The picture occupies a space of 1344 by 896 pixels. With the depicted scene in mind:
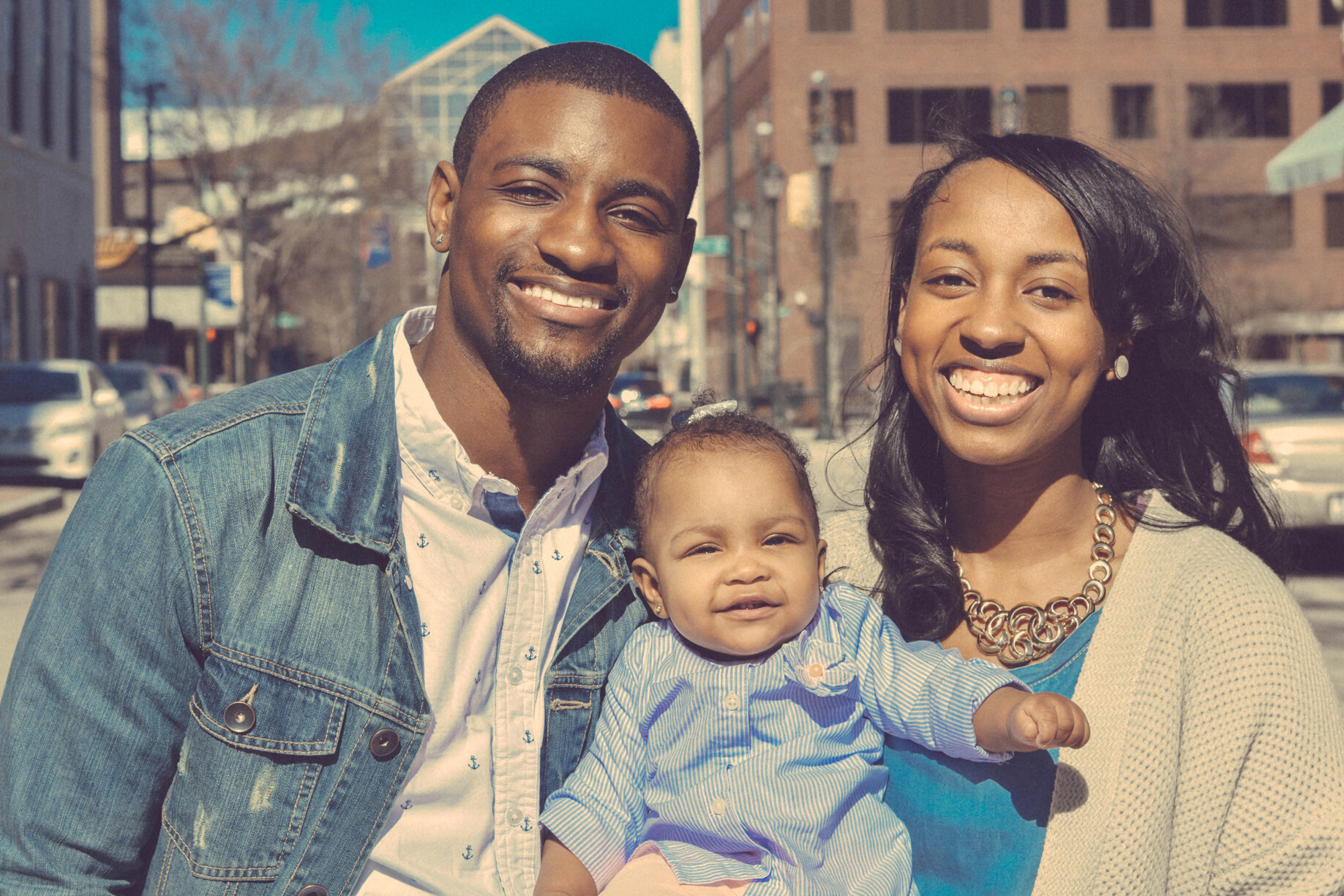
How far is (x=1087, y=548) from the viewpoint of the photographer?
3037 mm

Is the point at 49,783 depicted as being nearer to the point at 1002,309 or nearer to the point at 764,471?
the point at 764,471

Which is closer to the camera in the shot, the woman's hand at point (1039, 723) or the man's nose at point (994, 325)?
the woman's hand at point (1039, 723)

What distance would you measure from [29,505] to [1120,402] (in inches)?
620

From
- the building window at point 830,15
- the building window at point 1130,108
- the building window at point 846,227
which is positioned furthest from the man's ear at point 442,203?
the building window at point 1130,108

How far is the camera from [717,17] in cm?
6153

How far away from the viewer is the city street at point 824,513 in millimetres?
8703

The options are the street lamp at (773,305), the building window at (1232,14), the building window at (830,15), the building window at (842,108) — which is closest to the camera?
the street lamp at (773,305)

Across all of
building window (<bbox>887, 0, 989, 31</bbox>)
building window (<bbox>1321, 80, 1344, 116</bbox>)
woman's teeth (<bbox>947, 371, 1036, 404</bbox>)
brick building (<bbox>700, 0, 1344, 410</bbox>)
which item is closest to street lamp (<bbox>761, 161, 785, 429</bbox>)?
brick building (<bbox>700, 0, 1344, 410</bbox>)

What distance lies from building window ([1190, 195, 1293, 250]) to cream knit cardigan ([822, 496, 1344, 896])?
114 feet

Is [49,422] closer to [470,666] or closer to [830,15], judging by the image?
[470,666]

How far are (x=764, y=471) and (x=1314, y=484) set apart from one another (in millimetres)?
9475

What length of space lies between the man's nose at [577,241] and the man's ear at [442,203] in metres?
0.35

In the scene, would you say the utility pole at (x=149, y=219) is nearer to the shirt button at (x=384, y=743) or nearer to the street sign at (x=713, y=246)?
the street sign at (x=713, y=246)

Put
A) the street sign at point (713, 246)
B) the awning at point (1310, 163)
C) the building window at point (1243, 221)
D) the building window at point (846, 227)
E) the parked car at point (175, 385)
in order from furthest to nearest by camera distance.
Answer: the building window at point (846, 227), the building window at point (1243, 221), the parked car at point (175, 385), the street sign at point (713, 246), the awning at point (1310, 163)
